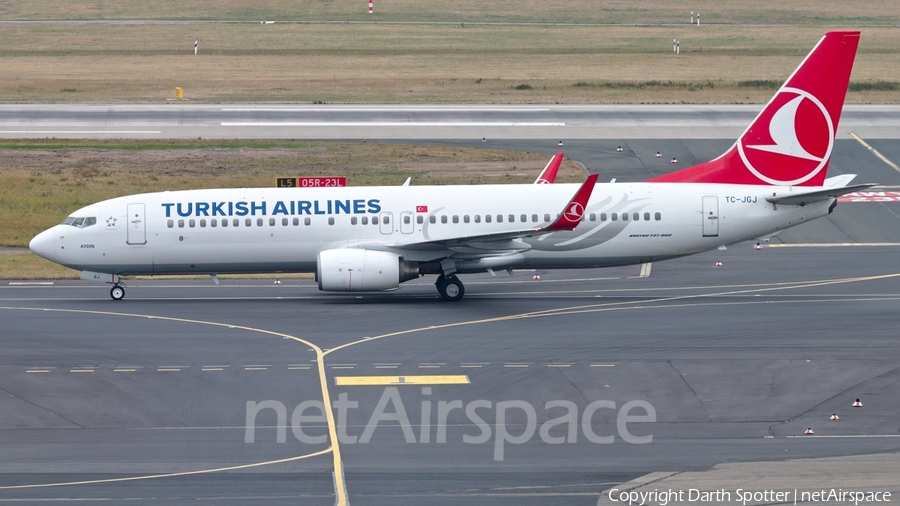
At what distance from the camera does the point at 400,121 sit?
7375 centimetres

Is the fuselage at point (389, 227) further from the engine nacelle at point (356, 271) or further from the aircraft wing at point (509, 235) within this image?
the engine nacelle at point (356, 271)

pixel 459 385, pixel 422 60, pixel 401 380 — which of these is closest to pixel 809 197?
pixel 459 385

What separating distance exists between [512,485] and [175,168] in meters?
43.9

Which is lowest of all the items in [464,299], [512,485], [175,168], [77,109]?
[512,485]

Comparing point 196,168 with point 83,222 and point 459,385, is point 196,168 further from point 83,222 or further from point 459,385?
point 459,385

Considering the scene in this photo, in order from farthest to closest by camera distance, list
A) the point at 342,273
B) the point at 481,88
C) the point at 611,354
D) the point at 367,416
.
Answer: the point at 481,88
the point at 342,273
the point at 611,354
the point at 367,416

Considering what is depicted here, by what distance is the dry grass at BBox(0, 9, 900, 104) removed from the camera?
86000mm

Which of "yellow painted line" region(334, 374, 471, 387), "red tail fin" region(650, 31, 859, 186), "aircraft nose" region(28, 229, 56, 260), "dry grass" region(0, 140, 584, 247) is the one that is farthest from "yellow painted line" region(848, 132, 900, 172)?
"aircraft nose" region(28, 229, 56, 260)

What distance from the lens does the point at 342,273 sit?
1479 inches

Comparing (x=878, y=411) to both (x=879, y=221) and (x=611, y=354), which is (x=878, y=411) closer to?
(x=611, y=354)

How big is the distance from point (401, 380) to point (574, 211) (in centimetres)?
1085

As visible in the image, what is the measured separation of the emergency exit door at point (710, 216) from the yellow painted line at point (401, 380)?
13739 millimetres

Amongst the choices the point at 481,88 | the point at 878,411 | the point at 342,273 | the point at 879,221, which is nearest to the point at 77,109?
the point at 481,88

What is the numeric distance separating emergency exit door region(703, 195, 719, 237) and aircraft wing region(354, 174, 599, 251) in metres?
4.45
